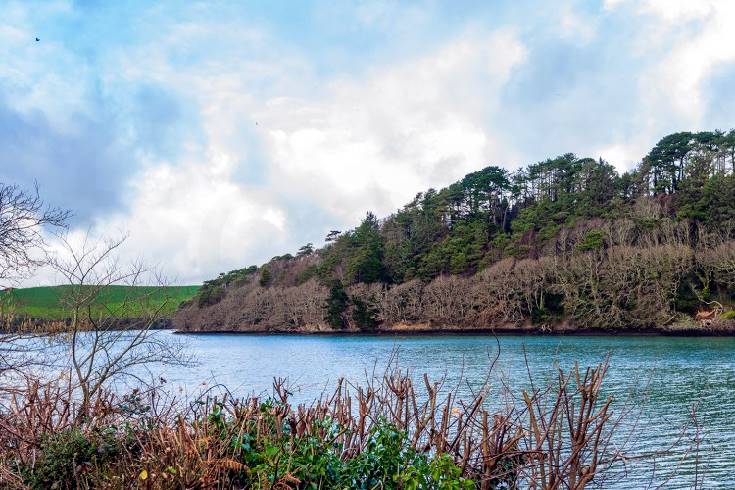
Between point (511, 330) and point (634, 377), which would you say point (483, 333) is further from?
point (634, 377)

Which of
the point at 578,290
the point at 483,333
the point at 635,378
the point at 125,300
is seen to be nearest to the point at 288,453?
the point at 125,300

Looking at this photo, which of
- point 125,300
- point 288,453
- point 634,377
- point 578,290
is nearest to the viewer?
point 288,453

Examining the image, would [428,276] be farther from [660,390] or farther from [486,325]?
[660,390]


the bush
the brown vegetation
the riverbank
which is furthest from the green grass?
the brown vegetation

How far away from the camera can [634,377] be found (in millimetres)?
31172

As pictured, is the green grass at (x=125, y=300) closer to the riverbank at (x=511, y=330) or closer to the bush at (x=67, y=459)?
the bush at (x=67, y=459)

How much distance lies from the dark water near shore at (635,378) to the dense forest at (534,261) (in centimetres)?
982

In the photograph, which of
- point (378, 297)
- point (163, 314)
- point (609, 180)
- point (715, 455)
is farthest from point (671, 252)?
point (163, 314)

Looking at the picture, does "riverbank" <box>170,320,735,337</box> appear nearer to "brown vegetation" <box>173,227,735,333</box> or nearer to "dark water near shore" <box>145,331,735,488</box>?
"brown vegetation" <box>173,227,735,333</box>

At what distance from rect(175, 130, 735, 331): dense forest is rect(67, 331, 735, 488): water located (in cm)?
998

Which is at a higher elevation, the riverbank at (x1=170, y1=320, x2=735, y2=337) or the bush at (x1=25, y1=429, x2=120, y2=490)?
the bush at (x1=25, y1=429, x2=120, y2=490)

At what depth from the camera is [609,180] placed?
92.0 m

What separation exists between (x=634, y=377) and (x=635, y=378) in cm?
44

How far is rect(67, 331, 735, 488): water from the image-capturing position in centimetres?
1452
